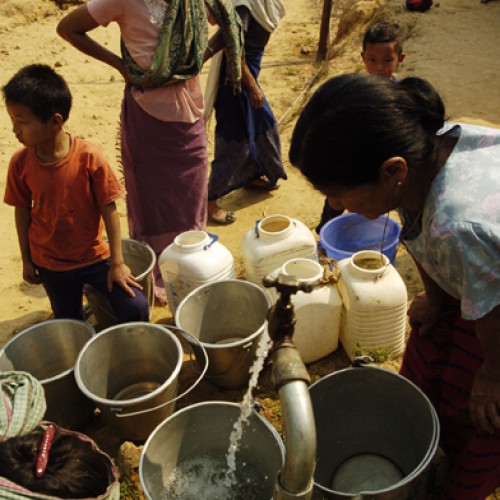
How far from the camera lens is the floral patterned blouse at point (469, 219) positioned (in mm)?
1228

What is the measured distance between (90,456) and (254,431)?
0.58m

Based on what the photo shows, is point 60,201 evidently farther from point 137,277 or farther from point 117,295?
point 137,277

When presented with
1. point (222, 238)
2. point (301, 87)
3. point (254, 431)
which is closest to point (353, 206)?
point (254, 431)

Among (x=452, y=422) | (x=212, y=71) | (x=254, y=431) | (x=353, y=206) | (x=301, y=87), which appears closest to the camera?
(x=353, y=206)

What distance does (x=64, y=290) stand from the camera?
2.69 meters

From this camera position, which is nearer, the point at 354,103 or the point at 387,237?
the point at 354,103

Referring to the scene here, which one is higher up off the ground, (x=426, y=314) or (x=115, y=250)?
(x=426, y=314)

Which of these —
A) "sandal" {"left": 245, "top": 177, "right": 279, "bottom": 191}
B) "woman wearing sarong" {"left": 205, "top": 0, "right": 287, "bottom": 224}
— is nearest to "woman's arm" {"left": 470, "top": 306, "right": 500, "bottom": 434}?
"woman wearing sarong" {"left": 205, "top": 0, "right": 287, "bottom": 224}

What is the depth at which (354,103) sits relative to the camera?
1.27 m

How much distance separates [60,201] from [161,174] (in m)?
0.74

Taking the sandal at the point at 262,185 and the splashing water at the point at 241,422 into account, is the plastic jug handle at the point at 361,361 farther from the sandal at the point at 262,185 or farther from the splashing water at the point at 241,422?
the sandal at the point at 262,185

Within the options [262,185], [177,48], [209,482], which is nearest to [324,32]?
[262,185]

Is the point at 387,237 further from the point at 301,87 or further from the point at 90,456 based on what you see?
the point at 301,87

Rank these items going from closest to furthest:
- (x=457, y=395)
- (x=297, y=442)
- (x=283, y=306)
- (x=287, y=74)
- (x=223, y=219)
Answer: (x=297, y=442)
(x=283, y=306)
(x=457, y=395)
(x=223, y=219)
(x=287, y=74)
